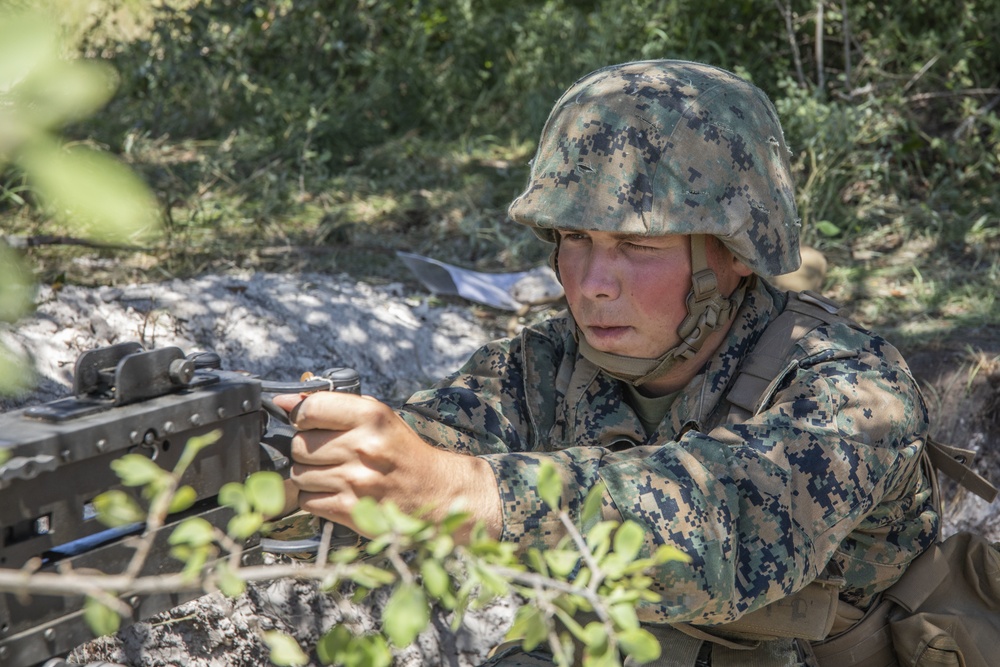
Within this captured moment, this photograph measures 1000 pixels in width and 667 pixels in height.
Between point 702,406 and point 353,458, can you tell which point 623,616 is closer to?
point 353,458

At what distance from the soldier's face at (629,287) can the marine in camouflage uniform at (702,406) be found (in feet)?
0.12

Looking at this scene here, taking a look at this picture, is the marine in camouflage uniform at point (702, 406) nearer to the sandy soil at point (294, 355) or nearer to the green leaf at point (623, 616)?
the green leaf at point (623, 616)

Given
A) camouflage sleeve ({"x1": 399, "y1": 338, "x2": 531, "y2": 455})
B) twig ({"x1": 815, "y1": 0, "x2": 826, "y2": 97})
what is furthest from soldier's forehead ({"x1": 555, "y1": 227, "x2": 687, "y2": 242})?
twig ({"x1": 815, "y1": 0, "x2": 826, "y2": 97})

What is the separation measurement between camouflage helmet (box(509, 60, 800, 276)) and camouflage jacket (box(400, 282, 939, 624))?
0.71 ft

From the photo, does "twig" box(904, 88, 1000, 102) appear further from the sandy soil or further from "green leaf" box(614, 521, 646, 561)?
"green leaf" box(614, 521, 646, 561)

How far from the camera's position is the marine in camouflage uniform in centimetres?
174

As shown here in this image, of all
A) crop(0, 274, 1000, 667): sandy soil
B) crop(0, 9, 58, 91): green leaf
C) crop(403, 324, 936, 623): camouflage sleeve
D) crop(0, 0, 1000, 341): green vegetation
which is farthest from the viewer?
crop(0, 0, 1000, 341): green vegetation

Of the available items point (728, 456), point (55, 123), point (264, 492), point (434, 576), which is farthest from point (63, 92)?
point (728, 456)

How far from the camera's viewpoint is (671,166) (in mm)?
2246

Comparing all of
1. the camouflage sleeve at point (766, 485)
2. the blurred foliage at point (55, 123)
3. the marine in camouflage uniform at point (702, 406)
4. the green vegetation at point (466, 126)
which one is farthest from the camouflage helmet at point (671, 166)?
the green vegetation at point (466, 126)

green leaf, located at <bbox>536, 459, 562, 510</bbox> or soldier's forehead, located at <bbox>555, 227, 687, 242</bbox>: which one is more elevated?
green leaf, located at <bbox>536, 459, 562, 510</bbox>

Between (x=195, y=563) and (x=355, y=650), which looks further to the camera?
(x=355, y=650)

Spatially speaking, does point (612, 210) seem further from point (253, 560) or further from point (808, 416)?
point (253, 560)

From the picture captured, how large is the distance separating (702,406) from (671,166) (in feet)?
1.70
